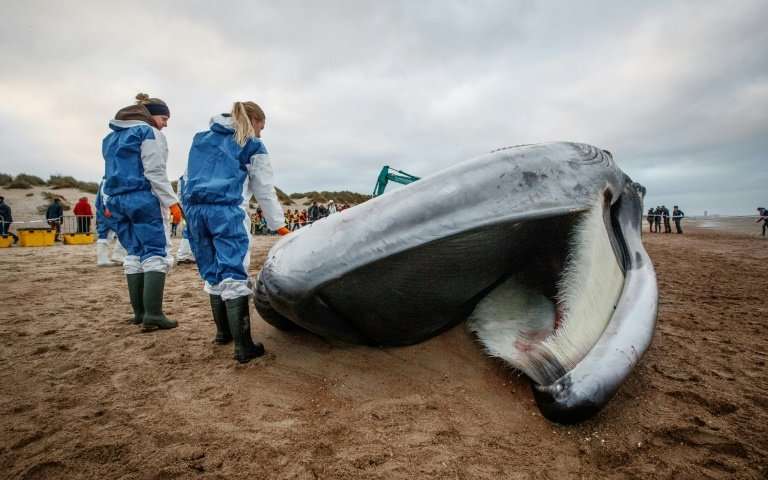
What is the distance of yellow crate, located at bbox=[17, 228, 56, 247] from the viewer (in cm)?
1277

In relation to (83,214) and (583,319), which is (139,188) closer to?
(583,319)

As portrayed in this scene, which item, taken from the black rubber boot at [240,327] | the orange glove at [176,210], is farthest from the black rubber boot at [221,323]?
the orange glove at [176,210]

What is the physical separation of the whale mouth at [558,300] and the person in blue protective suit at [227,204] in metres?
1.59

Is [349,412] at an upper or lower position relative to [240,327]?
lower

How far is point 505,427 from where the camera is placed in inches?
73.4

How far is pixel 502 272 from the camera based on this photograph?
91.0 inches

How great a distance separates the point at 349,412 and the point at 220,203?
5.37 ft

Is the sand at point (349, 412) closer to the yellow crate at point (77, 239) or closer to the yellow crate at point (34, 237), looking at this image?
the yellow crate at point (34, 237)

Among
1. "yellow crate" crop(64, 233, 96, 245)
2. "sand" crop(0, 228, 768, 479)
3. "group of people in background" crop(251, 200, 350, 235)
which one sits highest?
"group of people in background" crop(251, 200, 350, 235)

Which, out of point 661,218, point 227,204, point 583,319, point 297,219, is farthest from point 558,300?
point 661,218

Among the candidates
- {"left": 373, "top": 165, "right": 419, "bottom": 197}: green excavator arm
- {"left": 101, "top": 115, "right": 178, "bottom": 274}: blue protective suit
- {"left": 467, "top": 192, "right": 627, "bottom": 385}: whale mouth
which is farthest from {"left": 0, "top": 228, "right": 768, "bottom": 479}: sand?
A: {"left": 373, "top": 165, "right": 419, "bottom": 197}: green excavator arm

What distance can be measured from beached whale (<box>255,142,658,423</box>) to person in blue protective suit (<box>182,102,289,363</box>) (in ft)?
1.82

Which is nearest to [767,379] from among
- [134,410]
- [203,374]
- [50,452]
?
[203,374]

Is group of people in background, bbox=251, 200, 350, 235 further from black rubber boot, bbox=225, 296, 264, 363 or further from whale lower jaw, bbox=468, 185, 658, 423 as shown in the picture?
whale lower jaw, bbox=468, 185, 658, 423
